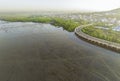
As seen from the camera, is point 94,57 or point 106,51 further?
point 106,51

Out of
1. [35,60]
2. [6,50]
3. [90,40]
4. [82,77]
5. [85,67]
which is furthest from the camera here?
[90,40]

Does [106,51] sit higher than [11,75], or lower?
lower

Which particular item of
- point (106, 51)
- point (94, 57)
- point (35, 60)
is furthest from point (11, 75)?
point (106, 51)

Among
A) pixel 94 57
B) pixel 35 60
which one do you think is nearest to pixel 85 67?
pixel 94 57

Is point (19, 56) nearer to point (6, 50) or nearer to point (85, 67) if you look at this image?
point (6, 50)

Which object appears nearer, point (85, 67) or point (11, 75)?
point (11, 75)

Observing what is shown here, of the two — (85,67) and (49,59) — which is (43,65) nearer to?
(49,59)

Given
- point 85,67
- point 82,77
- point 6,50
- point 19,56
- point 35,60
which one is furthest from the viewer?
point 6,50

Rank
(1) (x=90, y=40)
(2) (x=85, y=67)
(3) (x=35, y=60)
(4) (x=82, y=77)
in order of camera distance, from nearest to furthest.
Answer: (4) (x=82, y=77)
(2) (x=85, y=67)
(3) (x=35, y=60)
(1) (x=90, y=40)

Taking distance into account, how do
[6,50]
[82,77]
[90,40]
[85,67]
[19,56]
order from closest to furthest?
[82,77] → [85,67] → [19,56] → [6,50] → [90,40]
